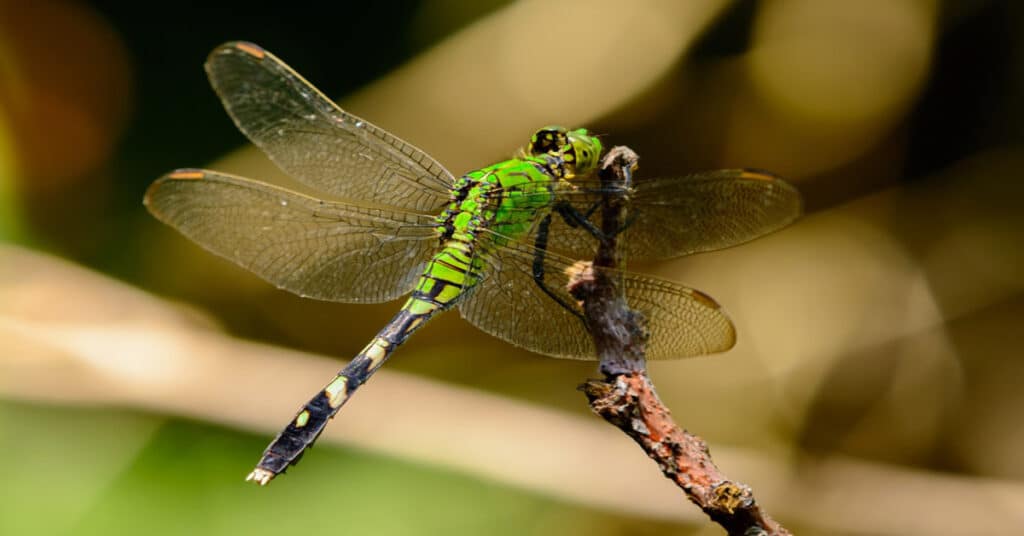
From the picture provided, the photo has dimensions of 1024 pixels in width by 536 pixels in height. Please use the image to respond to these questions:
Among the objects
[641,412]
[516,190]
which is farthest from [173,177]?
[641,412]

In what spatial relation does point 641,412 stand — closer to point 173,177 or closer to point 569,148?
point 569,148

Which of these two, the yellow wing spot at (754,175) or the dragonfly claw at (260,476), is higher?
the yellow wing spot at (754,175)

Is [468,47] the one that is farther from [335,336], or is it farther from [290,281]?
[290,281]

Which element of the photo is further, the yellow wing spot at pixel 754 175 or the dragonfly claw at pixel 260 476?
the yellow wing spot at pixel 754 175

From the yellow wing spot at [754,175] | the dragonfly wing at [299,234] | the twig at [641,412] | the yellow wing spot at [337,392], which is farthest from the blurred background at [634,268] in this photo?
the twig at [641,412]

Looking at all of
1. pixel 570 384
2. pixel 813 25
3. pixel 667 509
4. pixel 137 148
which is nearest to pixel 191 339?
pixel 137 148

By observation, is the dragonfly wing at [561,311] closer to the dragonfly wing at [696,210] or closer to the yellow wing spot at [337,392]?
the dragonfly wing at [696,210]
